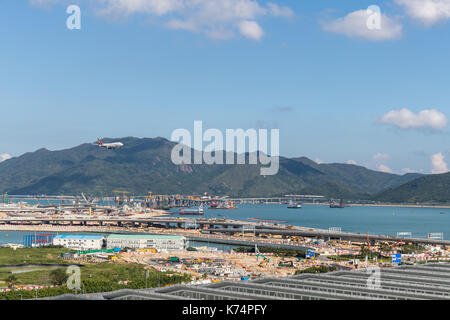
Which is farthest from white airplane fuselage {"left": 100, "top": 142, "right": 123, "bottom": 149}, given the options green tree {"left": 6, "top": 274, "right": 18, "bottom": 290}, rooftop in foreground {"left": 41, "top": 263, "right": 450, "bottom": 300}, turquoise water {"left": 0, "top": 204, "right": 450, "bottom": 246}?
rooftop in foreground {"left": 41, "top": 263, "right": 450, "bottom": 300}

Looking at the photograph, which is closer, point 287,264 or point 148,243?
point 287,264

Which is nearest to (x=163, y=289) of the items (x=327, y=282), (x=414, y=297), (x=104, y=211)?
(x=327, y=282)

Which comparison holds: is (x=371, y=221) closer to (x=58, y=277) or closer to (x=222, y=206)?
(x=222, y=206)

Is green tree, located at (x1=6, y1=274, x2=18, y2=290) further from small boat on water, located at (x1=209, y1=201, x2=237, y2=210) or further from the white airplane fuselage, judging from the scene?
small boat on water, located at (x1=209, y1=201, x2=237, y2=210)

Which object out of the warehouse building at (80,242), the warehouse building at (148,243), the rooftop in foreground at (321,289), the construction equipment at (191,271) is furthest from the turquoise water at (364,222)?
the rooftop in foreground at (321,289)

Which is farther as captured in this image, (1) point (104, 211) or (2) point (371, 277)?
(1) point (104, 211)

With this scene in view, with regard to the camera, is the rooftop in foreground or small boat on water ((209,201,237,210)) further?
small boat on water ((209,201,237,210))

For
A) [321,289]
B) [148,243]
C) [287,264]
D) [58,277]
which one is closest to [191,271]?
[287,264]
